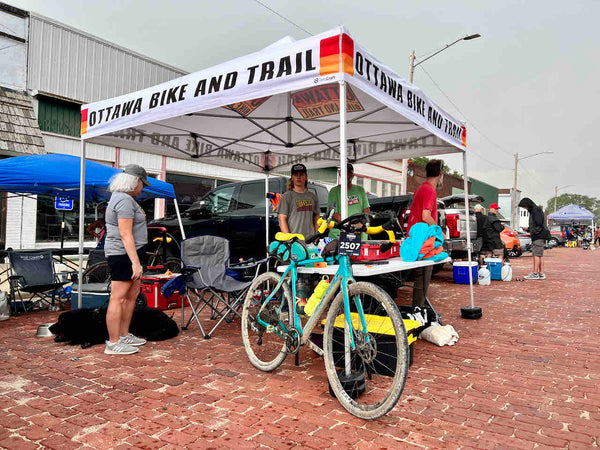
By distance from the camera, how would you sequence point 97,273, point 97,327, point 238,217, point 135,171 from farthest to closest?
point 238,217 → point 97,273 → point 97,327 → point 135,171

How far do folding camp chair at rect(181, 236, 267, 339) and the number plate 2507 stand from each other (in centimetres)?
201

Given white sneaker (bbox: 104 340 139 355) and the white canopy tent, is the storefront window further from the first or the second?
white sneaker (bbox: 104 340 139 355)

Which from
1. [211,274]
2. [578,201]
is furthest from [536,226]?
[578,201]

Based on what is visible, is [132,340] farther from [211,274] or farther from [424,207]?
[424,207]

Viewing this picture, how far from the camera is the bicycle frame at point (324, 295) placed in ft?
9.34

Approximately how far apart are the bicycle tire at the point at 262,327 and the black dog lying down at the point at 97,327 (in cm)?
137

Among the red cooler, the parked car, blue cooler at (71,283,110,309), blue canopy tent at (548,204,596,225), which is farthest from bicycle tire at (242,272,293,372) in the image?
blue canopy tent at (548,204,596,225)

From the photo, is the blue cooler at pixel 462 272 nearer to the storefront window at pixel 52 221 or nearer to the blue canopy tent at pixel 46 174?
the blue canopy tent at pixel 46 174

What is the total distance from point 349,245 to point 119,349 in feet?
8.63

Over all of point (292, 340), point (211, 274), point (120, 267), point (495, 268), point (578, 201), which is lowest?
point (292, 340)

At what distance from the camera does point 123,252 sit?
4.15 meters

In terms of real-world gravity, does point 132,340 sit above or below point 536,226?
below

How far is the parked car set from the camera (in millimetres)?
18620

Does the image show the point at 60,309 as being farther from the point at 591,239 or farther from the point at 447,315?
the point at 591,239
